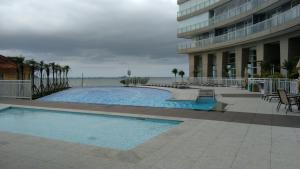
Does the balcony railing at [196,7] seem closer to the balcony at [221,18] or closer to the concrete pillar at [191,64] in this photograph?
the balcony at [221,18]

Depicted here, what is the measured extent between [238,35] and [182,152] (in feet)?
85.9

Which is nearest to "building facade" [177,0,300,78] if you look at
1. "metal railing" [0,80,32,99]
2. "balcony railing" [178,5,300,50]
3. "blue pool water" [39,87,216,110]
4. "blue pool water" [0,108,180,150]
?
"balcony railing" [178,5,300,50]

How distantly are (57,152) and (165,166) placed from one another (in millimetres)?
2135

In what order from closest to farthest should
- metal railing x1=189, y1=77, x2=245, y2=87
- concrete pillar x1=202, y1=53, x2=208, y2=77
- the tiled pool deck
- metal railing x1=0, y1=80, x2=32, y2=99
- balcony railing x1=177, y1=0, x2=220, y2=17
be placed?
the tiled pool deck < metal railing x1=0, y1=80, x2=32, y2=99 < metal railing x1=189, y1=77, x2=245, y2=87 < balcony railing x1=177, y1=0, x2=220, y2=17 < concrete pillar x1=202, y1=53, x2=208, y2=77

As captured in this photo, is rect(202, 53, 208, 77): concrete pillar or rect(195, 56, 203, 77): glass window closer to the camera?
rect(202, 53, 208, 77): concrete pillar

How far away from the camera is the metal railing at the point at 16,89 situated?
16094 mm

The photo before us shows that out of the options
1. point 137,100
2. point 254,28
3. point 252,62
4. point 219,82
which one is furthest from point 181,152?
point 252,62

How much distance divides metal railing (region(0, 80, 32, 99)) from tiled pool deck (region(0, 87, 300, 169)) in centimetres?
1020

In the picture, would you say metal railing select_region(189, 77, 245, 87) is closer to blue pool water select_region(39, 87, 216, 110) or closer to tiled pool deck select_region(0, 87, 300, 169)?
blue pool water select_region(39, 87, 216, 110)

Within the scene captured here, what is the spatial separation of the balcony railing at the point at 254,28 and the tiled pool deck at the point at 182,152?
1548 cm

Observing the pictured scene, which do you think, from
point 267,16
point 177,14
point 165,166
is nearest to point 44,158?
point 165,166

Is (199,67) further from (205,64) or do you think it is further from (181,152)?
(181,152)

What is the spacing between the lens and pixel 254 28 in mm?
25578

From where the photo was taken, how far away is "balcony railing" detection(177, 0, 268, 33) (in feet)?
88.9
